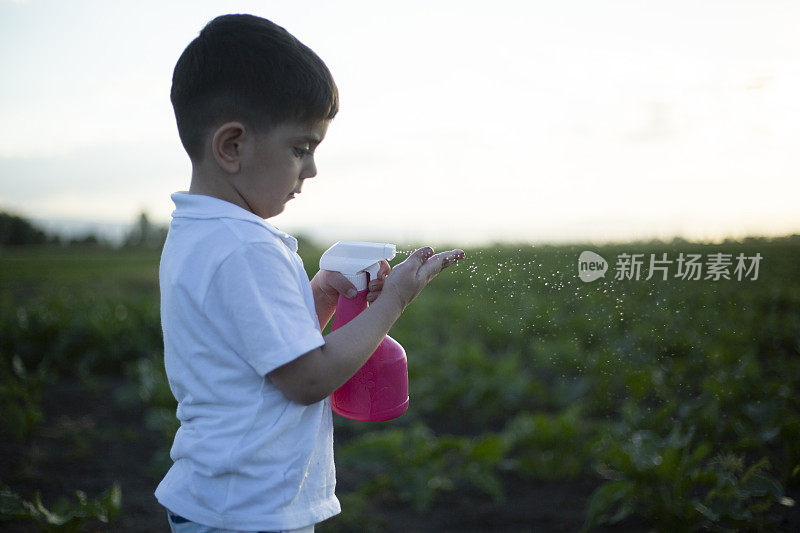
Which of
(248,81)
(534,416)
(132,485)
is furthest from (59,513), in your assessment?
(534,416)

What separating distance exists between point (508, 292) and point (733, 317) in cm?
293

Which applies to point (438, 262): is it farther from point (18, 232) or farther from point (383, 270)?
point (18, 232)

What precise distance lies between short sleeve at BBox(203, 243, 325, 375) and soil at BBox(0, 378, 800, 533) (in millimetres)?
1709

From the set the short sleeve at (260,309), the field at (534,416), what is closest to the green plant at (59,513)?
the field at (534,416)

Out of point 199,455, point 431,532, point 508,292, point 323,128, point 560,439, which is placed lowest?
point 431,532

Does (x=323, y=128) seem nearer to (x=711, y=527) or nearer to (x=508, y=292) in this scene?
(x=508, y=292)

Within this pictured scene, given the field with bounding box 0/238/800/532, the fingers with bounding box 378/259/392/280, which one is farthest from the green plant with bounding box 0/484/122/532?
the fingers with bounding box 378/259/392/280

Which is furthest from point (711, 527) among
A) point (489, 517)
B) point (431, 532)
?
point (431, 532)

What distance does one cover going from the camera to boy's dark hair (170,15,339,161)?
1.31 m

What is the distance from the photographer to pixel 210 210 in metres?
1.31

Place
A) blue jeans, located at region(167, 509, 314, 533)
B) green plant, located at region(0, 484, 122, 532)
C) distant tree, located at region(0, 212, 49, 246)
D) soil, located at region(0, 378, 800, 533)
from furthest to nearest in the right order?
distant tree, located at region(0, 212, 49, 246), soil, located at region(0, 378, 800, 533), green plant, located at region(0, 484, 122, 532), blue jeans, located at region(167, 509, 314, 533)

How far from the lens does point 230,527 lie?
4.21 ft

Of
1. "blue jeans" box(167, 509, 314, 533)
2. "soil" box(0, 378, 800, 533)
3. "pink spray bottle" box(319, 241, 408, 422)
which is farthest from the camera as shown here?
"soil" box(0, 378, 800, 533)

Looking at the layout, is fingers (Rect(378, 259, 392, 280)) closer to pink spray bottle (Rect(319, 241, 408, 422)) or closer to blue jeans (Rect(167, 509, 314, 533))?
pink spray bottle (Rect(319, 241, 408, 422))
